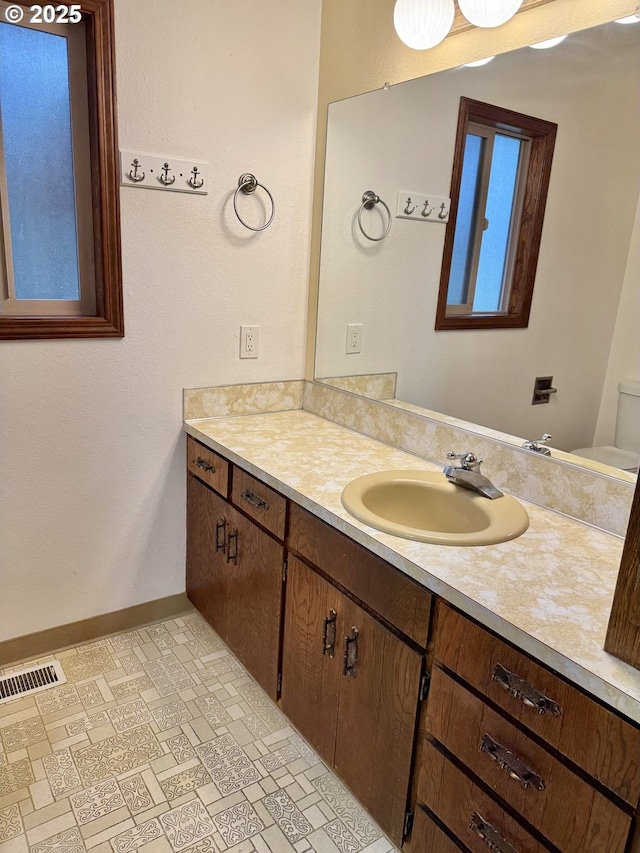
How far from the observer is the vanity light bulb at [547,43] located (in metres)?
1.40

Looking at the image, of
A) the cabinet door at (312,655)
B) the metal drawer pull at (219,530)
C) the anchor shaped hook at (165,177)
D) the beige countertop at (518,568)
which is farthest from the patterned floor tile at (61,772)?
the anchor shaped hook at (165,177)

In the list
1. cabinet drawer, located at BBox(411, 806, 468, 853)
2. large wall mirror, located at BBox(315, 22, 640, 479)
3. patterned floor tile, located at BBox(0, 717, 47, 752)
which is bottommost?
patterned floor tile, located at BBox(0, 717, 47, 752)

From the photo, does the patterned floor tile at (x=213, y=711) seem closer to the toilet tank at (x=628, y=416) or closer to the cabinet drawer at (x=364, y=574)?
the cabinet drawer at (x=364, y=574)

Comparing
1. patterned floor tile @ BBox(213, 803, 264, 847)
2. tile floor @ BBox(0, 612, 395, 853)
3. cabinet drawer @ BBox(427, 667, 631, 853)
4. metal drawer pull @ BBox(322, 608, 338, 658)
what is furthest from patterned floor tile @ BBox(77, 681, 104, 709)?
cabinet drawer @ BBox(427, 667, 631, 853)

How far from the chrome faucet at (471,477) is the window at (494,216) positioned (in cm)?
38

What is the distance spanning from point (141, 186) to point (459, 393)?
119 cm

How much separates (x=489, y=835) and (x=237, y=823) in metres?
0.71

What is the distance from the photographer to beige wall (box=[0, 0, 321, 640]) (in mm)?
1853

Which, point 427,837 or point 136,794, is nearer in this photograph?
point 427,837

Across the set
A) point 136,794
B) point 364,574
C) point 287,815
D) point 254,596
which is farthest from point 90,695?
point 364,574

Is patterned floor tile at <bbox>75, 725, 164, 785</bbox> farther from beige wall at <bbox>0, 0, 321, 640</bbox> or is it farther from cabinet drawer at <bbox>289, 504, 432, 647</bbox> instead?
cabinet drawer at <bbox>289, 504, 432, 647</bbox>

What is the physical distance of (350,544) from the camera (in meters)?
1.39

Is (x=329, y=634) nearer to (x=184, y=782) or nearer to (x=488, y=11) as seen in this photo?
(x=184, y=782)

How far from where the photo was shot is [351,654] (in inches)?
56.1
